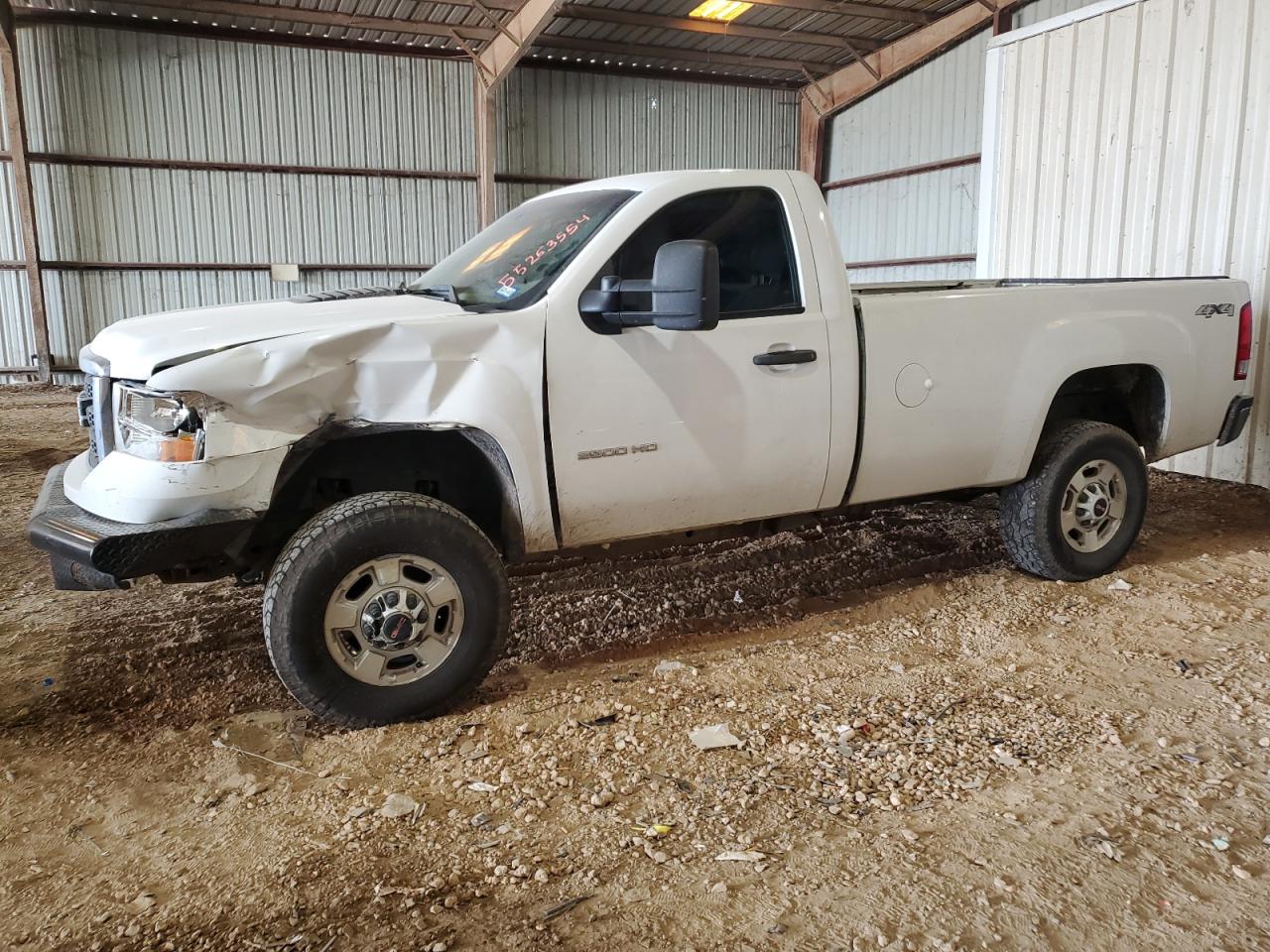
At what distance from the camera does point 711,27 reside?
636 inches

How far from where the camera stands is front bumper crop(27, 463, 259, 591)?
9.47 ft

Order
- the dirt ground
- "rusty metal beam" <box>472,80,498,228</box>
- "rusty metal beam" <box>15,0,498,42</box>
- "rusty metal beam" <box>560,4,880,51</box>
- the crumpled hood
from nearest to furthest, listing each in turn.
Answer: the dirt ground, the crumpled hood, "rusty metal beam" <box>15,0,498,42</box>, "rusty metal beam" <box>560,4,880,51</box>, "rusty metal beam" <box>472,80,498,228</box>

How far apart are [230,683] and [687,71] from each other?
17354mm

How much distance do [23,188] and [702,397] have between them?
1494 centimetres

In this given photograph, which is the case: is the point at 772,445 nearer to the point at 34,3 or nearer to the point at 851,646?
the point at 851,646

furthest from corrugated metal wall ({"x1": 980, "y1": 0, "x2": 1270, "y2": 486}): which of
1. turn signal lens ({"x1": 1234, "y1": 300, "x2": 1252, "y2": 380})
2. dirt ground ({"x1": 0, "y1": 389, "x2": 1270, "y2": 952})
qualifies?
dirt ground ({"x1": 0, "y1": 389, "x2": 1270, "y2": 952})

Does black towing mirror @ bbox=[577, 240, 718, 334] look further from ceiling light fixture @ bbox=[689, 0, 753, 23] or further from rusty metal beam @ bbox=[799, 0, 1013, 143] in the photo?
rusty metal beam @ bbox=[799, 0, 1013, 143]

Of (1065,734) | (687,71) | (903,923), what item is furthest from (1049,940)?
(687,71)

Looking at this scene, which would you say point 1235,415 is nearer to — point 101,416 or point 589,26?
point 101,416

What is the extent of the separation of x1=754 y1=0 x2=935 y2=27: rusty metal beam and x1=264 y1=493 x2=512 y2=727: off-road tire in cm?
1387

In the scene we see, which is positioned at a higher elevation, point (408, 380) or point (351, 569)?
point (408, 380)

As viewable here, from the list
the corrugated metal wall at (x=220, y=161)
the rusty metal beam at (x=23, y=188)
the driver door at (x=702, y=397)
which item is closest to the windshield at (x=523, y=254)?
the driver door at (x=702, y=397)

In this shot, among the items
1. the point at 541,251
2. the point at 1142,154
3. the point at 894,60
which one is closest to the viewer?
the point at 541,251

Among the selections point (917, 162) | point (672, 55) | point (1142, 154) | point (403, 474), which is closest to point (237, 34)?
point (672, 55)
